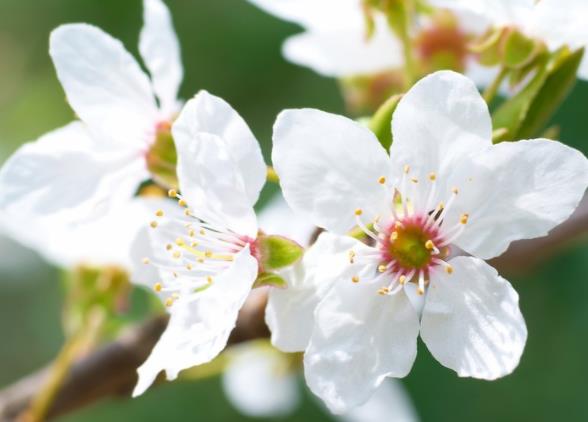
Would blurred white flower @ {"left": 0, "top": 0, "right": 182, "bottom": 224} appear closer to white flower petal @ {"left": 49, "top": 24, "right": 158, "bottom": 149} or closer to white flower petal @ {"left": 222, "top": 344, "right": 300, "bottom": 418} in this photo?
white flower petal @ {"left": 49, "top": 24, "right": 158, "bottom": 149}

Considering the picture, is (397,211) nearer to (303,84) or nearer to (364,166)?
(364,166)

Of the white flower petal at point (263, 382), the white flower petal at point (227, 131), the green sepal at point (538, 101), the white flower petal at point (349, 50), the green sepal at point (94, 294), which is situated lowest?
the white flower petal at point (263, 382)

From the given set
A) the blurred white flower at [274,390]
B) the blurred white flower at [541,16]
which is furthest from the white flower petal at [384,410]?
the blurred white flower at [541,16]

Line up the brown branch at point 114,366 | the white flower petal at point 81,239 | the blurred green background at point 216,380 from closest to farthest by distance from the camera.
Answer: the brown branch at point 114,366, the white flower petal at point 81,239, the blurred green background at point 216,380

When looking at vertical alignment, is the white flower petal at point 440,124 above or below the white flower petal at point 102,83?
above

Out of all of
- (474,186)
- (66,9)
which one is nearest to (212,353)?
(474,186)

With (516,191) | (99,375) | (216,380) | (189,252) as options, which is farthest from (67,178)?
(216,380)

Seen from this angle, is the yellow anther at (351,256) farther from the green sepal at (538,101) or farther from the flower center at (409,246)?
the green sepal at (538,101)

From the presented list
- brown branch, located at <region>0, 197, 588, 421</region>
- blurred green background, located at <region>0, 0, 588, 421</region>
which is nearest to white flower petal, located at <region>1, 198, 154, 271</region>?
brown branch, located at <region>0, 197, 588, 421</region>
